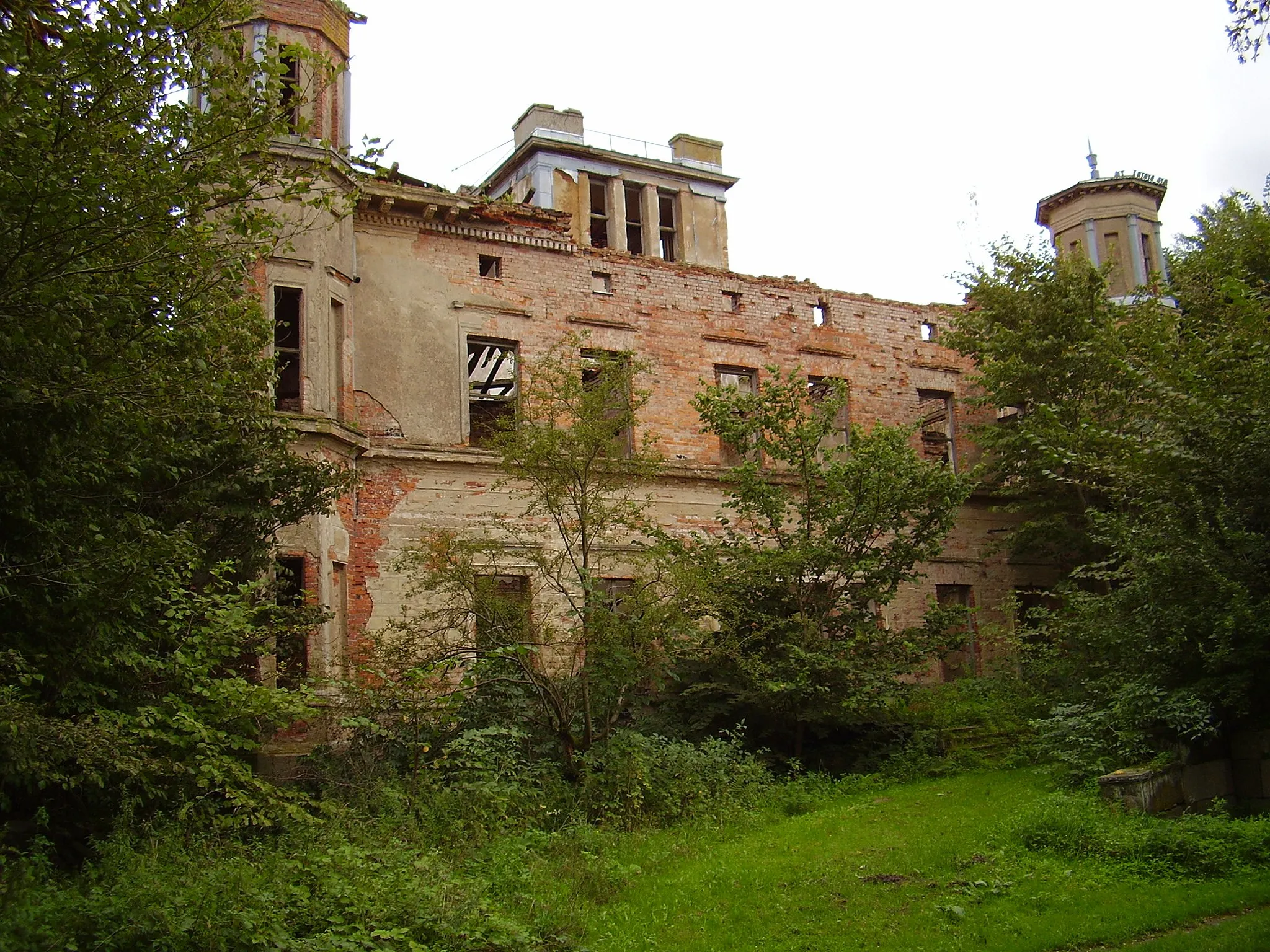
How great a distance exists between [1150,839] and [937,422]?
16.7m

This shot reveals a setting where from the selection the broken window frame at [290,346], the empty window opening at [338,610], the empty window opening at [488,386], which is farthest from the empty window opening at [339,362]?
the empty window opening at [338,610]

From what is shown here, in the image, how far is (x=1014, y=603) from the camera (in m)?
18.3

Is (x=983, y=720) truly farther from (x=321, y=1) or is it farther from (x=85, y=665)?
(x=321, y=1)

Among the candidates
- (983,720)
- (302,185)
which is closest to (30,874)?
(302,185)

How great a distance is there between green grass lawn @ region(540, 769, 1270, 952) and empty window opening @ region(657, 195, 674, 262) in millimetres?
25181

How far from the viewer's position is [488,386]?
21531 mm

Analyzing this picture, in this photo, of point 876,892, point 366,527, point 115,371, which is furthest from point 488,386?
point 876,892

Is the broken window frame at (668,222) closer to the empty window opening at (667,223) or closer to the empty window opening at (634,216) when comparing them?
the empty window opening at (667,223)

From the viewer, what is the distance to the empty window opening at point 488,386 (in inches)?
786

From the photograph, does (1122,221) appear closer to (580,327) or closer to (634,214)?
(634,214)

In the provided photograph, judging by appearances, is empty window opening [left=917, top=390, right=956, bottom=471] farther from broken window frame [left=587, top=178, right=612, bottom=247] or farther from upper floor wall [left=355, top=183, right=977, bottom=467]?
broken window frame [left=587, top=178, right=612, bottom=247]

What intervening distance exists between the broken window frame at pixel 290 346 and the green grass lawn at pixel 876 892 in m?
8.71

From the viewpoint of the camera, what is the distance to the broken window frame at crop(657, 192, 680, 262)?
35.1m

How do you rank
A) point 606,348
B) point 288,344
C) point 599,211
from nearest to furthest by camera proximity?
point 288,344 → point 606,348 → point 599,211
